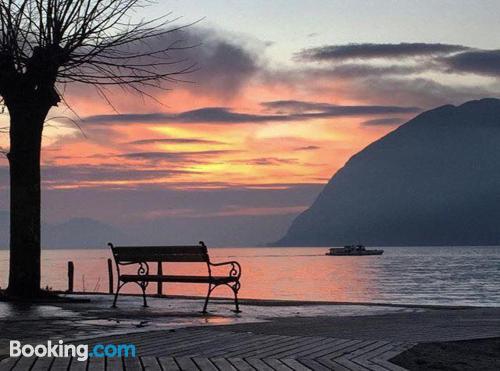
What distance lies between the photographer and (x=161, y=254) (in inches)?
648

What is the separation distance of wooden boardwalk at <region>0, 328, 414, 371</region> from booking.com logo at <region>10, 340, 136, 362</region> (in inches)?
7.0

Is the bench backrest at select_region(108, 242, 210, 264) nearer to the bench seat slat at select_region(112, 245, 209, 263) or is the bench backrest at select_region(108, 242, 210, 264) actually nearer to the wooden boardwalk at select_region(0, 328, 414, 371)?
the bench seat slat at select_region(112, 245, 209, 263)

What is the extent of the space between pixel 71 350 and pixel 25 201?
9.80m

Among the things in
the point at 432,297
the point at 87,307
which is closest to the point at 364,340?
the point at 87,307

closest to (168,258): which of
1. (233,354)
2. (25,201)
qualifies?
(25,201)

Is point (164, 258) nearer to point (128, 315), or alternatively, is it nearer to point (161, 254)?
point (161, 254)

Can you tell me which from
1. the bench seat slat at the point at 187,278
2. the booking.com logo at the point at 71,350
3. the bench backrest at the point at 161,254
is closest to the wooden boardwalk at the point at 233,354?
the booking.com logo at the point at 71,350

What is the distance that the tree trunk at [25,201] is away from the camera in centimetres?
1828

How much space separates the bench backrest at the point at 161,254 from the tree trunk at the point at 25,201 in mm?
2152

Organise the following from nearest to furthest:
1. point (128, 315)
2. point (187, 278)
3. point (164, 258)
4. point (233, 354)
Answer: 1. point (233, 354)
2. point (128, 315)
3. point (187, 278)
4. point (164, 258)

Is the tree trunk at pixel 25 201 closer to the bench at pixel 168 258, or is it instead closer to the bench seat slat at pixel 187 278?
the bench at pixel 168 258

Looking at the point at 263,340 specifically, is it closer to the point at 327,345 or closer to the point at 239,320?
the point at 327,345

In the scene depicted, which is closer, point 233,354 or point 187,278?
point 233,354

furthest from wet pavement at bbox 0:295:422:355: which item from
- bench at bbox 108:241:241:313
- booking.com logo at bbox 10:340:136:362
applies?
bench at bbox 108:241:241:313
